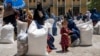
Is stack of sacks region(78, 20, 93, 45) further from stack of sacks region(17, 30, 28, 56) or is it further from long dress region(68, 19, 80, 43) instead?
stack of sacks region(17, 30, 28, 56)

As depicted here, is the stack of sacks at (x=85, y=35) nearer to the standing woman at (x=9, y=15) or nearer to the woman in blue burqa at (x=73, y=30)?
the woman in blue burqa at (x=73, y=30)

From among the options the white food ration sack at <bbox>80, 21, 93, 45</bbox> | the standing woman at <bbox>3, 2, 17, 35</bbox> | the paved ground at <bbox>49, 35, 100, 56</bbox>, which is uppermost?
the standing woman at <bbox>3, 2, 17, 35</bbox>

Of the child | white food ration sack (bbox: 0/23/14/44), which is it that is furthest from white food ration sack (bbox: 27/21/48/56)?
white food ration sack (bbox: 0/23/14/44)

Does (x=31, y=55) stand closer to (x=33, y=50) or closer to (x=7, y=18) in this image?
(x=33, y=50)

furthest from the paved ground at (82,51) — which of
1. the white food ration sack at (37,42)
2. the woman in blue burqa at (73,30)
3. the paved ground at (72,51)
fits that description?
the white food ration sack at (37,42)

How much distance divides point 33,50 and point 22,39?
0.50 meters

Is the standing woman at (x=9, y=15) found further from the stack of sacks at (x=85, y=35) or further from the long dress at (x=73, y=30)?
the stack of sacks at (x=85, y=35)

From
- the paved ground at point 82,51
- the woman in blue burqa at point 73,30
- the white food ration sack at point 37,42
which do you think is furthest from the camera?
the woman in blue burqa at point 73,30

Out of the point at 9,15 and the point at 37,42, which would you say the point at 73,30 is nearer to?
the point at 37,42

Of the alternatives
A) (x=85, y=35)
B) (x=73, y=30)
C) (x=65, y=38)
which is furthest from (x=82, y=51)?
(x=85, y=35)

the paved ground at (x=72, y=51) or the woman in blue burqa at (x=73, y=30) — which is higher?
the woman in blue burqa at (x=73, y=30)

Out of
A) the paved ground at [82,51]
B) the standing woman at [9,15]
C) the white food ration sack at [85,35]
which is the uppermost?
the standing woman at [9,15]

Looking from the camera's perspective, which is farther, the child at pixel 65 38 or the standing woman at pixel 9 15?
the standing woman at pixel 9 15

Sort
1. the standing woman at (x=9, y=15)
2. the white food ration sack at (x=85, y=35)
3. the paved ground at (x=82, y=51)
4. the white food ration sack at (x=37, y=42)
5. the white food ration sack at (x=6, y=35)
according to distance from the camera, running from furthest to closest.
→ 1. the standing woman at (x=9, y=15)
2. the white food ration sack at (x=6, y=35)
3. the white food ration sack at (x=85, y=35)
4. the paved ground at (x=82, y=51)
5. the white food ration sack at (x=37, y=42)
